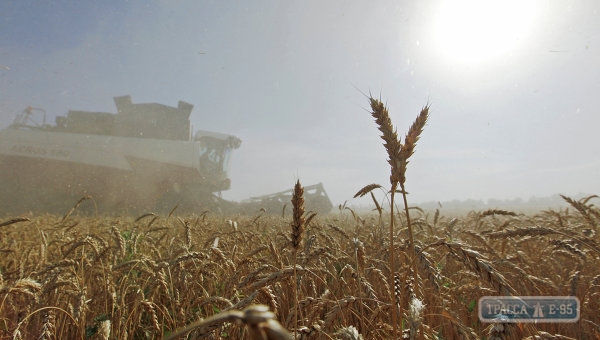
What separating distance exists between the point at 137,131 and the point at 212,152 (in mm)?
5623

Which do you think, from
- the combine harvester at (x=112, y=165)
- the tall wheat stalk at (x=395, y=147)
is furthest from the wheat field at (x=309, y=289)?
the combine harvester at (x=112, y=165)

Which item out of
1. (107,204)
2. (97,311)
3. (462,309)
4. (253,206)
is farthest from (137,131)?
(462,309)

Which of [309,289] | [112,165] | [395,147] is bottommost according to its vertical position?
[309,289]

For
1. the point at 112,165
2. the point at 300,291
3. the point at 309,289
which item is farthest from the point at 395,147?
the point at 112,165

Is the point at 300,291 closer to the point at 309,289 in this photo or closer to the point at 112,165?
the point at 309,289

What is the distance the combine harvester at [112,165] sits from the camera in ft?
45.5

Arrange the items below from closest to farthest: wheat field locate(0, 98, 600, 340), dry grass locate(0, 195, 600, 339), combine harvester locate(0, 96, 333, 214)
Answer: wheat field locate(0, 98, 600, 340) < dry grass locate(0, 195, 600, 339) < combine harvester locate(0, 96, 333, 214)

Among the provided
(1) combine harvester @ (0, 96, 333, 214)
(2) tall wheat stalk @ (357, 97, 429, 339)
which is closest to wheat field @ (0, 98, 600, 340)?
(2) tall wheat stalk @ (357, 97, 429, 339)

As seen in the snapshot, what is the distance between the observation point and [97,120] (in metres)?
17.2

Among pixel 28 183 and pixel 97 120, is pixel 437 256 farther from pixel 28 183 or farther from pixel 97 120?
pixel 97 120

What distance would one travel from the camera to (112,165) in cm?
1492

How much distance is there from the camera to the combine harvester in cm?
1388

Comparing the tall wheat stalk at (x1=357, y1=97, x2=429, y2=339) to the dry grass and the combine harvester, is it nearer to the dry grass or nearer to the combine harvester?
the dry grass

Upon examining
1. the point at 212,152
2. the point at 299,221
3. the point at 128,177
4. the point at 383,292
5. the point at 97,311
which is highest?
the point at 212,152
